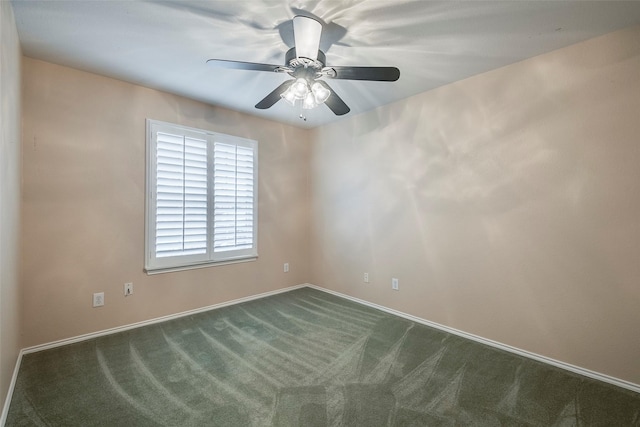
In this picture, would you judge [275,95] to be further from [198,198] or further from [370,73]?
[198,198]

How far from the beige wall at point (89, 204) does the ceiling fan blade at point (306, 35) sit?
1.97 m

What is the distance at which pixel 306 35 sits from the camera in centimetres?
176

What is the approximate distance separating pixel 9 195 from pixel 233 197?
78.2 inches

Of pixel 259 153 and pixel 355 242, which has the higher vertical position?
pixel 259 153

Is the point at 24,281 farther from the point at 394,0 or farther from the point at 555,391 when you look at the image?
the point at 555,391

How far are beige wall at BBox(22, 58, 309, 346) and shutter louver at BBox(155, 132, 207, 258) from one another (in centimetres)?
18

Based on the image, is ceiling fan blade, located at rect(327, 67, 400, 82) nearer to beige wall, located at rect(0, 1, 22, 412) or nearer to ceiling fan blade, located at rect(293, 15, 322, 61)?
ceiling fan blade, located at rect(293, 15, 322, 61)

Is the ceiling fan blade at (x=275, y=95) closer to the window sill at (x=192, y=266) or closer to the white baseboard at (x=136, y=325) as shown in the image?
the window sill at (x=192, y=266)

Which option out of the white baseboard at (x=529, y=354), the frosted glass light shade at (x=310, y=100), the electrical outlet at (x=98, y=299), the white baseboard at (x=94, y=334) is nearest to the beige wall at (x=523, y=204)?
the white baseboard at (x=529, y=354)

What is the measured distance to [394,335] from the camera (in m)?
2.73

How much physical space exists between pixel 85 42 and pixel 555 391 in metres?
4.24

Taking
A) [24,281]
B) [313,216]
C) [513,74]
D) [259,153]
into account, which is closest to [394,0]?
[513,74]

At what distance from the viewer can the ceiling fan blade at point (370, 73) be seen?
68.4 inches

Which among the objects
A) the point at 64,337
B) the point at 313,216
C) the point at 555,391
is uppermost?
the point at 313,216
